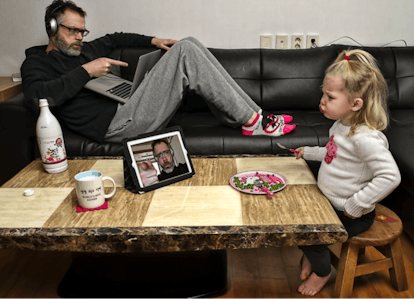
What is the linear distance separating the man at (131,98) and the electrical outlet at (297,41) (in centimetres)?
85

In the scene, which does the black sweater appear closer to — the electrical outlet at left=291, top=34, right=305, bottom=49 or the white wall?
the white wall

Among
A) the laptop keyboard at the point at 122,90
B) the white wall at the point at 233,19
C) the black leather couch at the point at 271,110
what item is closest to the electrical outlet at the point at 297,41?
the white wall at the point at 233,19

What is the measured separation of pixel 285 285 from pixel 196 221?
57 centimetres

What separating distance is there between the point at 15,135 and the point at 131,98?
23.2 inches

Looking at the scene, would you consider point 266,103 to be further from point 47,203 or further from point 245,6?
point 47,203

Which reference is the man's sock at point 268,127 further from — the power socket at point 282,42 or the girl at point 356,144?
the power socket at point 282,42

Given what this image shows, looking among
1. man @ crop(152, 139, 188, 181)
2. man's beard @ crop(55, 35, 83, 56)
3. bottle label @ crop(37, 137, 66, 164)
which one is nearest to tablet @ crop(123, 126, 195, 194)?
man @ crop(152, 139, 188, 181)

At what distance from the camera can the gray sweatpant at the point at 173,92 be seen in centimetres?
166

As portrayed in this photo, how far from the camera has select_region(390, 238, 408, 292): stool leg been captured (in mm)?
1208

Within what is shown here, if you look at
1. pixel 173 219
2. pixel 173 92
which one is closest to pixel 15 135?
pixel 173 92

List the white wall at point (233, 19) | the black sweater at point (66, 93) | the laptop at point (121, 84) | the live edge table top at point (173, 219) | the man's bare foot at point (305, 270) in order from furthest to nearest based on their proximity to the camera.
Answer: the white wall at point (233, 19) → the laptop at point (121, 84) → the black sweater at point (66, 93) → the man's bare foot at point (305, 270) → the live edge table top at point (173, 219)

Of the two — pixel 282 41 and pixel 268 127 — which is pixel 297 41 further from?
pixel 268 127

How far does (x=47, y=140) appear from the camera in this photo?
1252 millimetres

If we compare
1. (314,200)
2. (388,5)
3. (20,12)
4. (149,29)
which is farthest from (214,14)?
(314,200)
